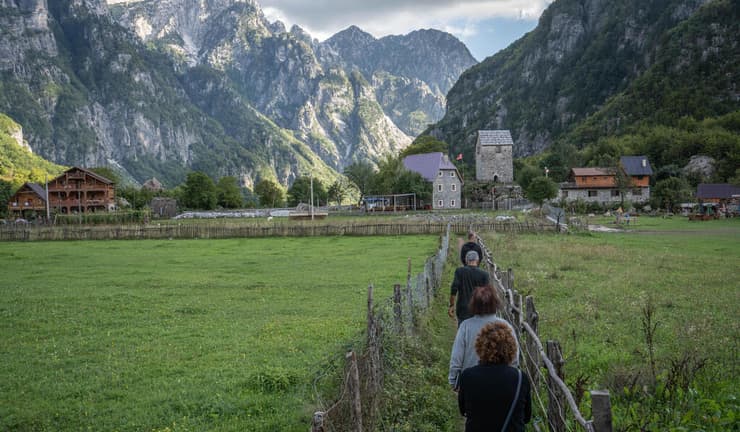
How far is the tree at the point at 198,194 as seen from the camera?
108 metres

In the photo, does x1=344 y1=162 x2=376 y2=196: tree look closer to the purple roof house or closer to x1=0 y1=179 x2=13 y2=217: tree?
the purple roof house

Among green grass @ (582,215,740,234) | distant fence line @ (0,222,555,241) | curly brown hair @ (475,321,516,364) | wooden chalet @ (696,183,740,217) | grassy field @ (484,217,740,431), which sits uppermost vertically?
wooden chalet @ (696,183,740,217)

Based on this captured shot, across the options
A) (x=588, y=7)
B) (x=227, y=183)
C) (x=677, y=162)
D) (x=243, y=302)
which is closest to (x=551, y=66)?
(x=588, y=7)

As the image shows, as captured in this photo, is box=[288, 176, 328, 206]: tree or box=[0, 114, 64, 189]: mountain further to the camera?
box=[0, 114, 64, 189]: mountain

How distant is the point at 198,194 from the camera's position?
108 meters

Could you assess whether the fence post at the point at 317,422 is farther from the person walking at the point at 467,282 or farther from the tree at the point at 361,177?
the tree at the point at 361,177

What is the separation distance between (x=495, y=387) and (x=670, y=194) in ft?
268

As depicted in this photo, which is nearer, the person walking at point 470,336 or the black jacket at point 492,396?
the black jacket at point 492,396

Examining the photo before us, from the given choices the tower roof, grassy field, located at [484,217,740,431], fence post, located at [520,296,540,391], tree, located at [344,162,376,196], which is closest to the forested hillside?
the tower roof

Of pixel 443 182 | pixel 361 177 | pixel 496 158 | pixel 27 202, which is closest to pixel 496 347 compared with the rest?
pixel 443 182

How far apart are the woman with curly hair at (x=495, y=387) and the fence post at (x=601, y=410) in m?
0.70

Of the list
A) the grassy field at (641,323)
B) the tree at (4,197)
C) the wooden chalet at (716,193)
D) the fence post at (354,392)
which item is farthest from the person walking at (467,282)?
the tree at (4,197)

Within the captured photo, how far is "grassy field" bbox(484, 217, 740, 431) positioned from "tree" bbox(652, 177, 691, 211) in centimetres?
5293

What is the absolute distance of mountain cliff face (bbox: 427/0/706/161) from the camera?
16325 cm
